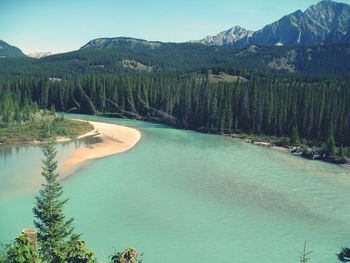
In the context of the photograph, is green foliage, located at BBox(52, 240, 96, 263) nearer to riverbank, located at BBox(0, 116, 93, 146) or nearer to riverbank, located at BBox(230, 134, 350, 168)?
riverbank, located at BBox(230, 134, 350, 168)

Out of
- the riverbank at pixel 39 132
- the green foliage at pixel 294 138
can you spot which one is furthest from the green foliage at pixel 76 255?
the green foliage at pixel 294 138

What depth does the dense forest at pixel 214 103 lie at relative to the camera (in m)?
98.5

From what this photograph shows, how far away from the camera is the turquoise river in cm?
3650

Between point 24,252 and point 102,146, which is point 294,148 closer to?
point 102,146

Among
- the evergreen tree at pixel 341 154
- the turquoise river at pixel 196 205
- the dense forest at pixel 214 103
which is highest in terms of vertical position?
the dense forest at pixel 214 103

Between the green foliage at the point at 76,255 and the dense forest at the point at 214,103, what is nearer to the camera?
the green foliage at the point at 76,255

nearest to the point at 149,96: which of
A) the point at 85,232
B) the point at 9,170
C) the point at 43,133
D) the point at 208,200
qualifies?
the point at 43,133

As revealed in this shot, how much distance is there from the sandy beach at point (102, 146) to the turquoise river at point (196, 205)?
2.57 meters

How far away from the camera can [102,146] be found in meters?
84.0

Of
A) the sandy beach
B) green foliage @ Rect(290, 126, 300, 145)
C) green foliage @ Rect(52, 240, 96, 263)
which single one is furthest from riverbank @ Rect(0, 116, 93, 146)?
green foliage @ Rect(52, 240, 96, 263)

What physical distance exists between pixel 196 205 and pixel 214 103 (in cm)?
7182

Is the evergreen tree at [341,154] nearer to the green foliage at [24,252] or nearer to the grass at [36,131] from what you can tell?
the grass at [36,131]

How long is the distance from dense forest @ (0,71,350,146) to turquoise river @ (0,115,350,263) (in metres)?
25.6

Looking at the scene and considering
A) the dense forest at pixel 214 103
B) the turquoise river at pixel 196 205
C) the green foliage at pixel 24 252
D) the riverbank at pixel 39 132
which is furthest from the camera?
the dense forest at pixel 214 103
